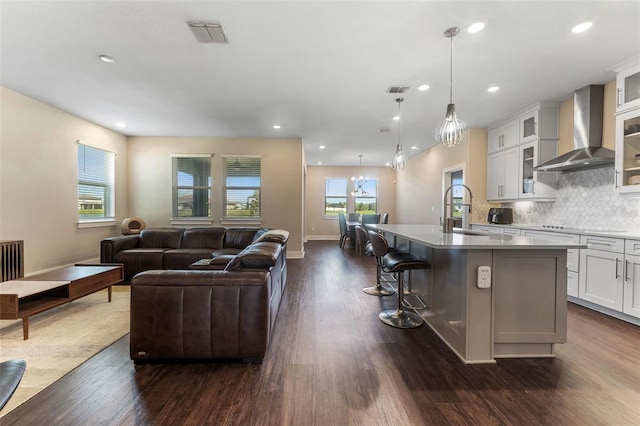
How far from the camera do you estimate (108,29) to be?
254cm

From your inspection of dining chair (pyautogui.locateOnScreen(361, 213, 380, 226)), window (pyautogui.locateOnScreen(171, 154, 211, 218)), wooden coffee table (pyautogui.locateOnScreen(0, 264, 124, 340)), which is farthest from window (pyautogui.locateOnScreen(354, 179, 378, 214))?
wooden coffee table (pyautogui.locateOnScreen(0, 264, 124, 340))

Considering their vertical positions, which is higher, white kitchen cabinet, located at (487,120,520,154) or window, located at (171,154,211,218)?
white kitchen cabinet, located at (487,120,520,154)

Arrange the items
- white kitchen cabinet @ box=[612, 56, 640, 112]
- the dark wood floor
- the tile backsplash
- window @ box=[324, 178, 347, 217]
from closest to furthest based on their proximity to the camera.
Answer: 1. the dark wood floor
2. white kitchen cabinet @ box=[612, 56, 640, 112]
3. the tile backsplash
4. window @ box=[324, 178, 347, 217]

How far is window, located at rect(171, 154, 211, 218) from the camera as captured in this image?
648 cm

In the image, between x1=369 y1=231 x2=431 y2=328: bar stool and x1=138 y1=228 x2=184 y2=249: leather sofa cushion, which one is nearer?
x1=369 y1=231 x2=431 y2=328: bar stool

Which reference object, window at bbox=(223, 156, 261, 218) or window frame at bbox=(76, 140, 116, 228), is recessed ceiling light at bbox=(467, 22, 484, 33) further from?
window frame at bbox=(76, 140, 116, 228)

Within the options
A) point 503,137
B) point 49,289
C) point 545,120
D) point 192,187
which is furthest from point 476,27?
point 192,187

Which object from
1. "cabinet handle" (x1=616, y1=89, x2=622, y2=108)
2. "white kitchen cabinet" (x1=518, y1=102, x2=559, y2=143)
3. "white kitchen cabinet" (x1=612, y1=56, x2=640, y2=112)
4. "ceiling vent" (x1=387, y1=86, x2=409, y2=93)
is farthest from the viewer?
"white kitchen cabinet" (x1=518, y1=102, x2=559, y2=143)

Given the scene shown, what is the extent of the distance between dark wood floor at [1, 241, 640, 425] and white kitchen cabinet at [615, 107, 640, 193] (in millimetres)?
1610

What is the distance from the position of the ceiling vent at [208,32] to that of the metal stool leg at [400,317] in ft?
9.41

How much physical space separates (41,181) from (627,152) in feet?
26.1

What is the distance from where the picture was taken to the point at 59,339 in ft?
7.80

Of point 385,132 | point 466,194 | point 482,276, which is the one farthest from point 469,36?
point 466,194

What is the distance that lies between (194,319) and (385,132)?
5.16 m
